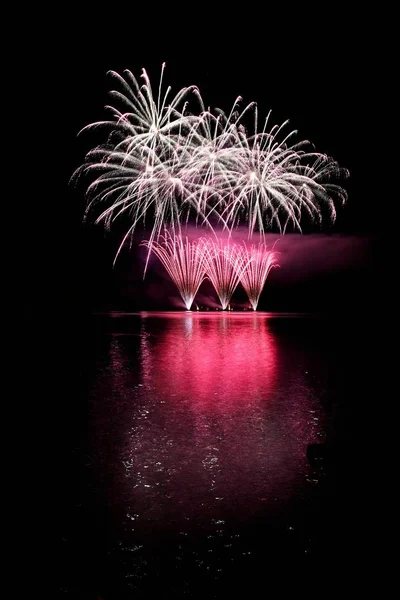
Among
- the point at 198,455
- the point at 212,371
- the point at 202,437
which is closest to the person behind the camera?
the point at 198,455

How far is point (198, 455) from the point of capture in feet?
15.2

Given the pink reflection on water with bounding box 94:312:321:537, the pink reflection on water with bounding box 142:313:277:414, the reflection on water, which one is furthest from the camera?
the pink reflection on water with bounding box 142:313:277:414

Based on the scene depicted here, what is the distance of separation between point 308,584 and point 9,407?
5265mm

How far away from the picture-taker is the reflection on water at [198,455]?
305cm

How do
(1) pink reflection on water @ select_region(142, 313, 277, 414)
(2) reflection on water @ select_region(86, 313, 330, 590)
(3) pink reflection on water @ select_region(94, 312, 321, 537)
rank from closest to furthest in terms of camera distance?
(2) reflection on water @ select_region(86, 313, 330, 590)
(3) pink reflection on water @ select_region(94, 312, 321, 537)
(1) pink reflection on water @ select_region(142, 313, 277, 414)

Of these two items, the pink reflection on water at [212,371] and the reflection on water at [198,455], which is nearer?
the reflection on water at [198,455]

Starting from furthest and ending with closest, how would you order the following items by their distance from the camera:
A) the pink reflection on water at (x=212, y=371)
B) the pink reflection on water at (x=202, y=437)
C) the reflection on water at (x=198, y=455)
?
the pink reflection on water at (x=212, y=371), the pink reflection on water at (x=202, y=437), the reflection on water at (x=198, y=455)

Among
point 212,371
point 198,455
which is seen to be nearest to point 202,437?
point 198,455

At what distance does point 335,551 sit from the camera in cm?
298

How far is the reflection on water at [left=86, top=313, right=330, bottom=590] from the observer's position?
305 cm

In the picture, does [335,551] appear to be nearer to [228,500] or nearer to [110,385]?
[228,500]

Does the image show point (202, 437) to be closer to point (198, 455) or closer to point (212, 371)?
point (198, 455)

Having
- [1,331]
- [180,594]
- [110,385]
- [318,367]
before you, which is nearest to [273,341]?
[318,367]

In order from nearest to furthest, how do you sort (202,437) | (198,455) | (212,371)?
1. (198,455)
2. (202,437)
3. (212,371)
